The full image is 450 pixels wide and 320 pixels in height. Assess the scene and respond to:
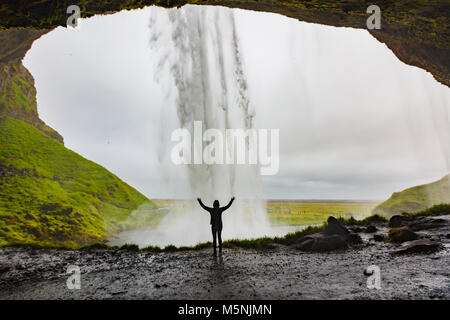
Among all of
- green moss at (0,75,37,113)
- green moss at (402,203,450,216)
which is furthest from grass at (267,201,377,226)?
green moss at (0,75,37,113)

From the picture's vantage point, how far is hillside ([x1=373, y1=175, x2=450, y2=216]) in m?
64.2

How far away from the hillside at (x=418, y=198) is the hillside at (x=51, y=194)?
69328mm

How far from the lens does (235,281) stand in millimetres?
6926

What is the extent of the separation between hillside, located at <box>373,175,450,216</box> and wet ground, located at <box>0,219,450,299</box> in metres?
65.7

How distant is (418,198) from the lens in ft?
227

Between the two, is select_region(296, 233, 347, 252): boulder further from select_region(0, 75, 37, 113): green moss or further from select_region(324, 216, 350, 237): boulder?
select_region(0, 75, 37, 113): green moss

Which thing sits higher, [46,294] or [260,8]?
[260,8]

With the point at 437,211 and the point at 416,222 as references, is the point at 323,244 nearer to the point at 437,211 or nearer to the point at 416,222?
the point at 416,222

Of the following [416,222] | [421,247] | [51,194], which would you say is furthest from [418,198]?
[51,194]
